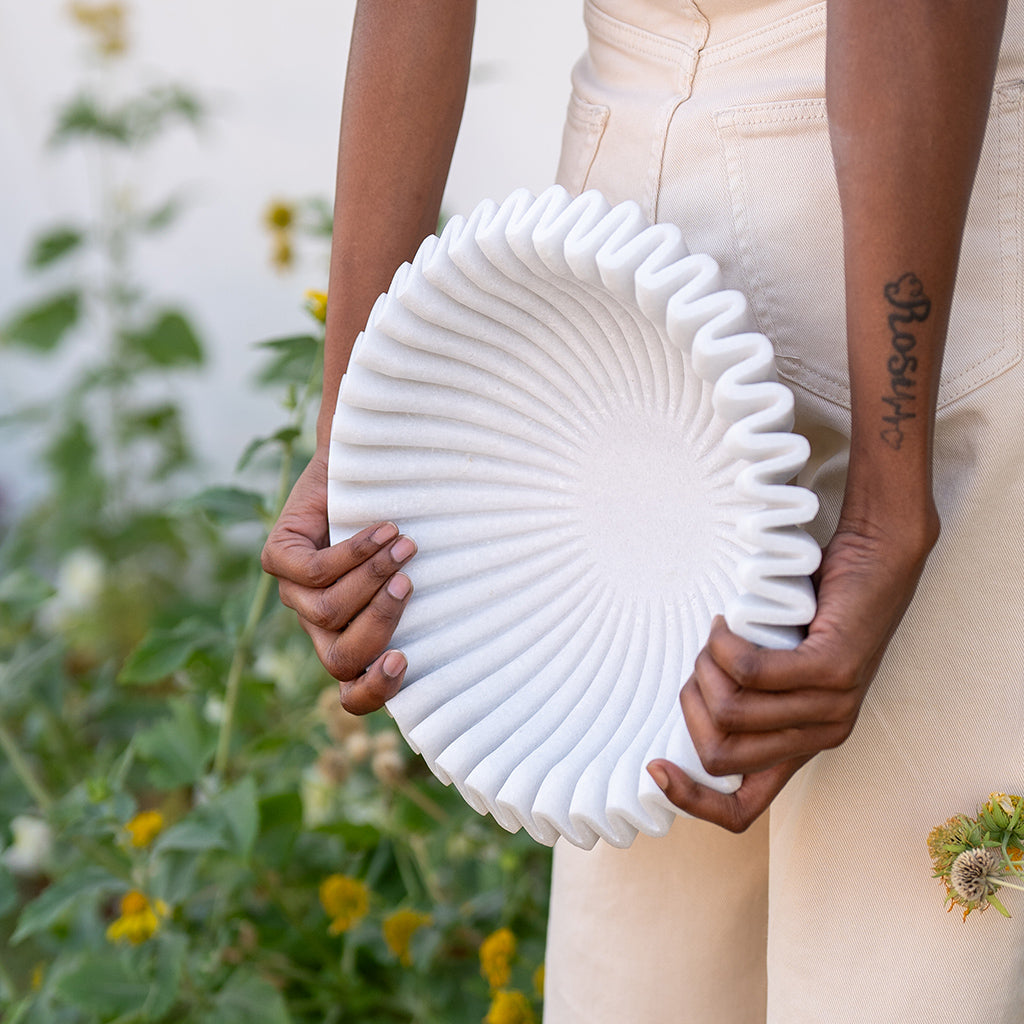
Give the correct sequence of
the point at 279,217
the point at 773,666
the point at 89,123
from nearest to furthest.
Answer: the point at 773,666, the point at 279,217, the point at 89,123

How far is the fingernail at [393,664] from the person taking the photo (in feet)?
2.41

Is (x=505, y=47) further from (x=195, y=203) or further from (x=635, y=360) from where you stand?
(x=635, y=360)

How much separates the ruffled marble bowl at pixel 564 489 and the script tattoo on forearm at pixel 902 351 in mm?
55

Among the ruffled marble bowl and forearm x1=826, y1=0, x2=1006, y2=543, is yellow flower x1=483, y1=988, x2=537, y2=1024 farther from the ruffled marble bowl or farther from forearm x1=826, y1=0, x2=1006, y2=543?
forearm x1=826, y1=0, x2=1006, y2=543

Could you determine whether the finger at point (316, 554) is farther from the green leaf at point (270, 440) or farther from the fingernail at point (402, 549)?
the green leaf at point (270, 440)

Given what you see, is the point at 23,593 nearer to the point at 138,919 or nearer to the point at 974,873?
the point at 138,919

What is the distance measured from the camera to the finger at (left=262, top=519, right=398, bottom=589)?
75cm

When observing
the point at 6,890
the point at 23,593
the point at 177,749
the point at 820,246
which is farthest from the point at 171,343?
the point at 820,246

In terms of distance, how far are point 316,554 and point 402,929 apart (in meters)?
0.65

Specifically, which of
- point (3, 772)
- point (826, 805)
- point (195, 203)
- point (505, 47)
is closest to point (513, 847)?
point (826, 805)

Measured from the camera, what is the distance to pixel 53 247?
2.06 m

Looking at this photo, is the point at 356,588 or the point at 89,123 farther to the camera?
the point at 89,123

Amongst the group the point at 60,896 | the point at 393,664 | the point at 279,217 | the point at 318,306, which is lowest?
the point at 60,896

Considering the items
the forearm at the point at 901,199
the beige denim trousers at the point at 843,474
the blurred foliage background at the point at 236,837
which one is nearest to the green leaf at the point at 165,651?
the blurred foliage background at the point at 236,837
